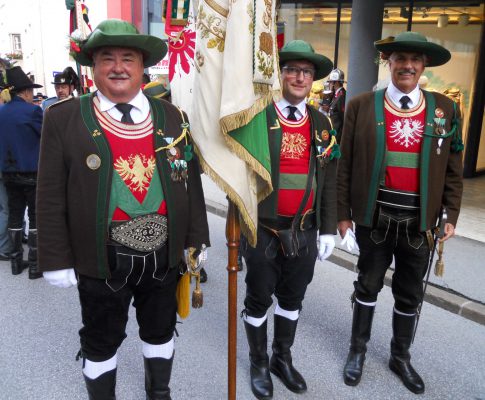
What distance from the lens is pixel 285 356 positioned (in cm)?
293

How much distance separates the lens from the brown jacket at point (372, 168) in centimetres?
266

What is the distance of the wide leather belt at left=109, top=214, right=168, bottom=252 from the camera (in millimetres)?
2037

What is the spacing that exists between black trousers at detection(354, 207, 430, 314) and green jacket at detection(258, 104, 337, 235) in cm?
29

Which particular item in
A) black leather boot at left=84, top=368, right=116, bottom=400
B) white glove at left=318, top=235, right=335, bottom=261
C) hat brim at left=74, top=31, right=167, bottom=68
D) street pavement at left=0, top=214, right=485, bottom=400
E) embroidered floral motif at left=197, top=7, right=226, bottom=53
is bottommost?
street pavement at left=0, top=214, right=485, bottom=400

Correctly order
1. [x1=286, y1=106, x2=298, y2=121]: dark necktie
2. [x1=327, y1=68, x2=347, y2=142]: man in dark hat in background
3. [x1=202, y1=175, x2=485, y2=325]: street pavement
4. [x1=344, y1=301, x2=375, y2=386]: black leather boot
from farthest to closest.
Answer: [x1=327, y1=68, x2=347, y2=142]: man in dark hat in background < [x1=202, y1=175, x2=485, y2=325]: street pavement < [x1=344, y1=301, x2=375, y2=386]: black leather boot < [x1=286, y1=106, x2=298, y2=121]: dark necktie

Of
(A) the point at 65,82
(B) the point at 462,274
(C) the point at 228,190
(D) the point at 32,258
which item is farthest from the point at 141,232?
(A) the point at 65,82

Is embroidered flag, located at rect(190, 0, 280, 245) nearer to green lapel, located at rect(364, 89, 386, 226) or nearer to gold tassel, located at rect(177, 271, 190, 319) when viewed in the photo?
gold tassel, located at rect(177, 271, 190, 319)

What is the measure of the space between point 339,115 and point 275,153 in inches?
254

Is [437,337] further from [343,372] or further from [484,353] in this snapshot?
[343,372]

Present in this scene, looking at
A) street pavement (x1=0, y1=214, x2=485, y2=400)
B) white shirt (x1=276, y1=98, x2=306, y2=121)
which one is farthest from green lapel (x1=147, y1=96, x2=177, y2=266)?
street pavement (x1=0, y1=214, x2=485, y2=400)

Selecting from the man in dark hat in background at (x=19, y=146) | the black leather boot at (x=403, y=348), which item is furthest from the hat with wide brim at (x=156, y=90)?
the black leather boot at (x=403, y=348)

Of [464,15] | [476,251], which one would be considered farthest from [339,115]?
[476,251]

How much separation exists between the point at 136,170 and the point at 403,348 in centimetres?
215

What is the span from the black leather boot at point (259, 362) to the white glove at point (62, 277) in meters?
1.20
